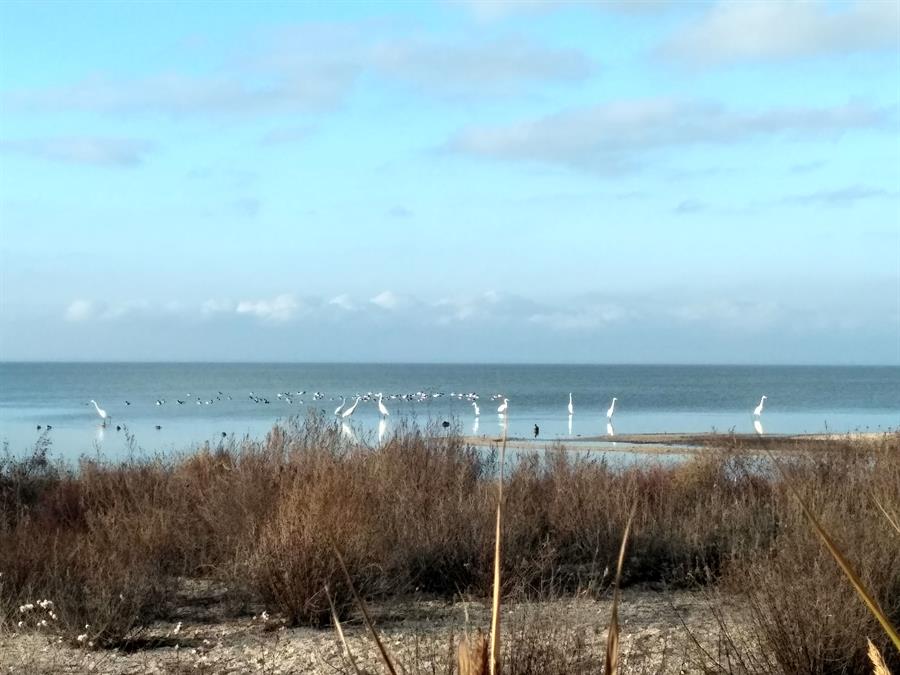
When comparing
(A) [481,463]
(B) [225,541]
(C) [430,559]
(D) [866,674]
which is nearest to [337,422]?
(A) [481,463]

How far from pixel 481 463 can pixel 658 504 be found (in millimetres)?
2497

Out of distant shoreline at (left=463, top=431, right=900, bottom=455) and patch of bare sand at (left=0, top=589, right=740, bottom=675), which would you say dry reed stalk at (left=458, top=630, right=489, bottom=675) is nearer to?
patch of bare sand at (left=0, top=589, right=740, bottom=675)

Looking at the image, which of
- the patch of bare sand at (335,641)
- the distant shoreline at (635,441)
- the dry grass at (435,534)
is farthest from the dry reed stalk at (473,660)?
the distant shoreline at (635,441)

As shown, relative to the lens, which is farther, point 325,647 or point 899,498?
point 899,498

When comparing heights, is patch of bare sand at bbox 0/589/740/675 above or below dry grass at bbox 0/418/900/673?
below

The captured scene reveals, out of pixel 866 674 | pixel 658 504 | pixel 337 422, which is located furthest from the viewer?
pixel 337 422

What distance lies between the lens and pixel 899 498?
9.23 m

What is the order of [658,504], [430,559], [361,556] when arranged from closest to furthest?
[361,556] → [430,559] → [658,504]

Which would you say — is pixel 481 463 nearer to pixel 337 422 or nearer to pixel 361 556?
pixel 337 422

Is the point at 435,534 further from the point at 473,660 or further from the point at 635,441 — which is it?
the point at 635,441

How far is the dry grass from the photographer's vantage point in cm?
713

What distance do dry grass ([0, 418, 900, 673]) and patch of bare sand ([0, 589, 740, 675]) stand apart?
8.4 inches

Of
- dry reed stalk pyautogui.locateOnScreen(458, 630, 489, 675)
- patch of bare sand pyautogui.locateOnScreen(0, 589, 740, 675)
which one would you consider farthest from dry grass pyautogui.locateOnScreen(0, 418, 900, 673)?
dry reed stalk pyautogui.locateOnScreen(458, 630, 489, 675)

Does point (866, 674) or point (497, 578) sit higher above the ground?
point (497, 578)
